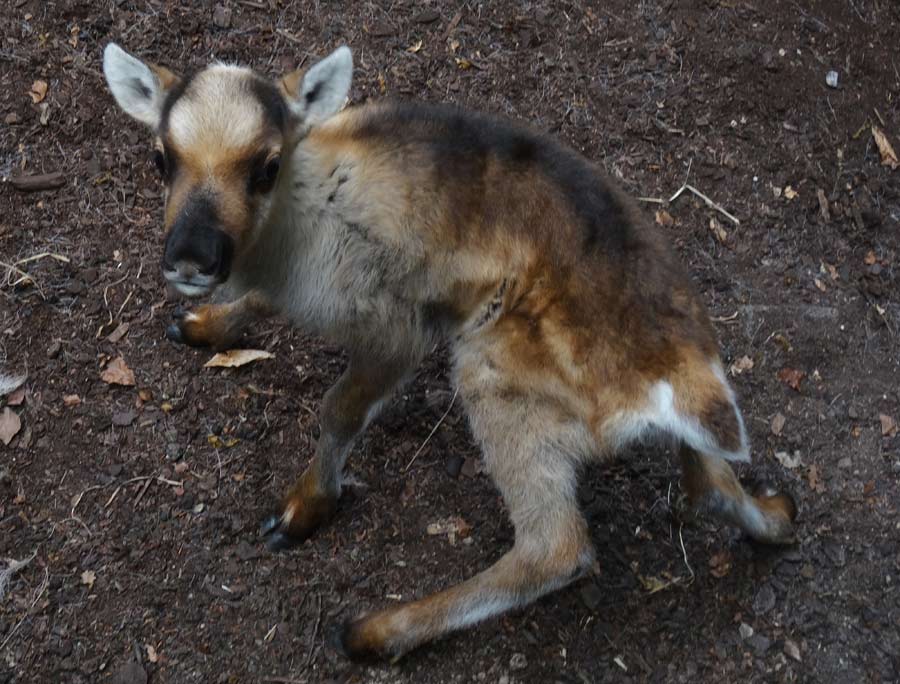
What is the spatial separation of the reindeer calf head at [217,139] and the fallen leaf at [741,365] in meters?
2.96

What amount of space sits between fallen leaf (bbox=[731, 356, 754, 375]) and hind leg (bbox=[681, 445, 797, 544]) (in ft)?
3.29

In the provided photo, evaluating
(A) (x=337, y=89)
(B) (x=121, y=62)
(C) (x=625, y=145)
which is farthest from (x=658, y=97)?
(B) (x=121, y=62)

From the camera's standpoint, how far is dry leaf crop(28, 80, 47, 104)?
6281 mm

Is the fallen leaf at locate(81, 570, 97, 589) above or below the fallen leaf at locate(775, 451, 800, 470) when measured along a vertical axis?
above

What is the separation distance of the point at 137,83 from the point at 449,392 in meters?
2.49

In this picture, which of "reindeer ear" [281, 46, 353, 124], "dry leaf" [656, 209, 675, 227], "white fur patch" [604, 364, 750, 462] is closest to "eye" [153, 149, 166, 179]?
"reindeer ear" [281, 46, 353, 124]

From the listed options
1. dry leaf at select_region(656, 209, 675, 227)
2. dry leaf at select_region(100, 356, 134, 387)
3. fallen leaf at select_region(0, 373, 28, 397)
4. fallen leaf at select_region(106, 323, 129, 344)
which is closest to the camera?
fallen leaf at select_region(0, 373, 28, 397)

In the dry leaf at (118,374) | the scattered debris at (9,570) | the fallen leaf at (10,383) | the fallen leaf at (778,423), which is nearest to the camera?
the scattered debris at (9,570)

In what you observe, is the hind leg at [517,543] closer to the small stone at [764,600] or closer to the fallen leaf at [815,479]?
the small stone at [764,600]

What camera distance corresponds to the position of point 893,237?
6.66 metres

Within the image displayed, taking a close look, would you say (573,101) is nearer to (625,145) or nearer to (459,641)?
(625,145)

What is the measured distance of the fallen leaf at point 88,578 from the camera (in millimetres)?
4953

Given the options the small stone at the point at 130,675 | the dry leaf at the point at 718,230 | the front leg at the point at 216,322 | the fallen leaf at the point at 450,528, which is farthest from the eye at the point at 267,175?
the dry leaf at the point at 718,230

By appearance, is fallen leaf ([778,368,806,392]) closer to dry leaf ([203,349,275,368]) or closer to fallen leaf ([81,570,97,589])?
dry leaf ([203,349,275,368])
